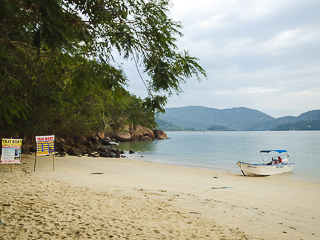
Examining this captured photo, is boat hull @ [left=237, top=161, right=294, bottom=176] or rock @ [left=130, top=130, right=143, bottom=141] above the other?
rock @ [left=130, top=130, right=143, bottom=141]

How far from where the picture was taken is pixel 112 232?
5.28 m

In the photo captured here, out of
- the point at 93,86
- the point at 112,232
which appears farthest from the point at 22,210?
the point at 93,86

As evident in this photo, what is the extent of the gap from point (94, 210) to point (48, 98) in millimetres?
17885

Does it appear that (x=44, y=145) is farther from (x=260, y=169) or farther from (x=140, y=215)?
(x=260, y=169)

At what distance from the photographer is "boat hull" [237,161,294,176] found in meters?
20.5


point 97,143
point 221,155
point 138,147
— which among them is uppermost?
point 97,143

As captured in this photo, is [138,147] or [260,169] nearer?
[260,169]

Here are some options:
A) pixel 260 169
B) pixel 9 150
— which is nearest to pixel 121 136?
pixel 260 169

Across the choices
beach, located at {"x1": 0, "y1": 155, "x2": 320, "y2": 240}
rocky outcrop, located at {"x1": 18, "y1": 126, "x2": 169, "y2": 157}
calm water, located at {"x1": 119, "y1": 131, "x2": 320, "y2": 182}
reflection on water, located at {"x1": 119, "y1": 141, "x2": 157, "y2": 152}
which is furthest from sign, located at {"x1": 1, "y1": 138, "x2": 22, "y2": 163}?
reflection on water, located at {"x1": 119, "y1": 141, "x2": 157, "y2": 152}

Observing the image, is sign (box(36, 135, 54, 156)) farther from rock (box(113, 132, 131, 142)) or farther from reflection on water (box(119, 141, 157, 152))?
→ rock (box(113, 132, 131, 142))

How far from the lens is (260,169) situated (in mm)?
20812

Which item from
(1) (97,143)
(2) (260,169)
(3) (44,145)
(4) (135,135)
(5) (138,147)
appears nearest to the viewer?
(3) (44,145)

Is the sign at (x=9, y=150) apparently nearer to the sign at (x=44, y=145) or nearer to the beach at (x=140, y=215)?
the sign at (x=44, y=145)

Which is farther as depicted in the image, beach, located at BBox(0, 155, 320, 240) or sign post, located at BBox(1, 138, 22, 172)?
sign post, located at BBox(1, 138, 22, 172)
